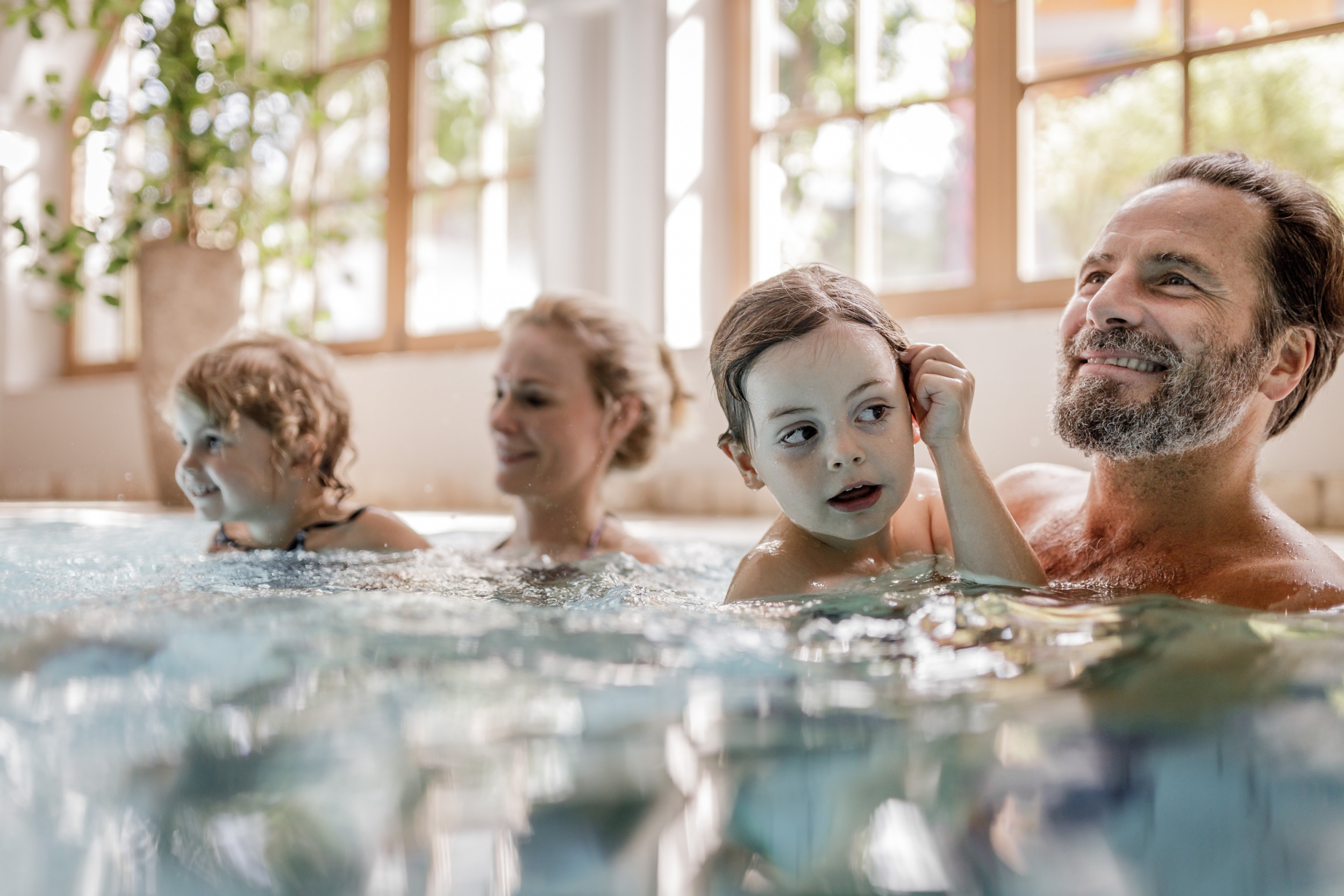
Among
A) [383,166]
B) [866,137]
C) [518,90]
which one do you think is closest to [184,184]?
[383,166]

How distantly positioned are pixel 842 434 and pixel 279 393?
1437 mm

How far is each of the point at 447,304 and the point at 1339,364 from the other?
13.6 feet

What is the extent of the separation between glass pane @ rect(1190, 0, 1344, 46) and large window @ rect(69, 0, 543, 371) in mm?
2672

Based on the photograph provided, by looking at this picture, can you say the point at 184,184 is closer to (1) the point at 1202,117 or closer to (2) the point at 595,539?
(2) the point at 595,539

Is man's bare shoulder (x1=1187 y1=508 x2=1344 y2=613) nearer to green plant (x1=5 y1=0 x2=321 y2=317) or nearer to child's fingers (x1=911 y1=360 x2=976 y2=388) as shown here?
child's fingers (x1=911 y1=360 x2=976 y2=388)

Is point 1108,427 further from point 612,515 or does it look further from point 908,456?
point 612,515

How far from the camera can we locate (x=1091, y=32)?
13.8 ft

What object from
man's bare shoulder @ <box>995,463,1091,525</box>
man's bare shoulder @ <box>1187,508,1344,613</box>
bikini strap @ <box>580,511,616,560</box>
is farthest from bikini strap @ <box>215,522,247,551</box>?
man's bare shoulder @ <box>1187,508,1344,613</box>

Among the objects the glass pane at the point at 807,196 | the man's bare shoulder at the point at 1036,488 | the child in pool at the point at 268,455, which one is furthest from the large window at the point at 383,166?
the man's bare shoulder at the point at 1036,488

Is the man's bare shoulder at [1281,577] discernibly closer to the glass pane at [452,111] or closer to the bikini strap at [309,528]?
the bikini strap at [309,528]

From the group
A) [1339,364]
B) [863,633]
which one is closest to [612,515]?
[863,633]

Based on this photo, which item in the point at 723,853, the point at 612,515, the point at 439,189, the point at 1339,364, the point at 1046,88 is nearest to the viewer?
the point at 723,853

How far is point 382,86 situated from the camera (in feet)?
19.4

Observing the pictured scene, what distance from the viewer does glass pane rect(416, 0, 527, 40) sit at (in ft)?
17.6
